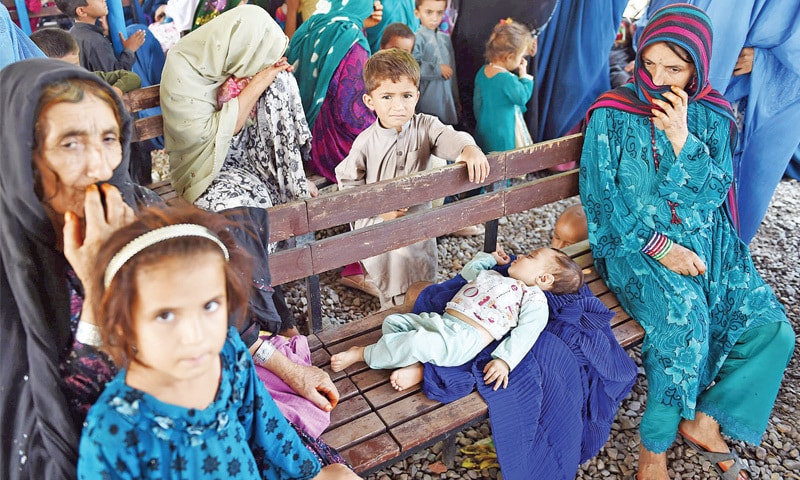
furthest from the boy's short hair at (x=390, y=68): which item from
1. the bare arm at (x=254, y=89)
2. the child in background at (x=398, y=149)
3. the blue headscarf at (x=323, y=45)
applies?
the blue headscarf at (x=323, y=45)

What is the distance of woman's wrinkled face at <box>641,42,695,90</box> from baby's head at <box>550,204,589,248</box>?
105cm

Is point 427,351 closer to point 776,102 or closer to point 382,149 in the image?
point 382,149

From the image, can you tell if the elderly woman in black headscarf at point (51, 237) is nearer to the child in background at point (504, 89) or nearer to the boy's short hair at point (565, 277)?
the boy's short hair at point (565, 277)

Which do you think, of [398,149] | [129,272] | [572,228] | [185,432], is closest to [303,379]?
[185,432]

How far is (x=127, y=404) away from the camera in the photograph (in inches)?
50.2

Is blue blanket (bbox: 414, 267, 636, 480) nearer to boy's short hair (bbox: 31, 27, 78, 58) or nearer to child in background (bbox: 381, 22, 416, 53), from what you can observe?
child in background (bbox: 381, 22, 416, 53)

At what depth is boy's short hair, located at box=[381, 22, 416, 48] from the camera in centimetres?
413

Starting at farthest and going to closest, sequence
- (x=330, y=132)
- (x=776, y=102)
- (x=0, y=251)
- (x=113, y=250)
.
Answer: (x=330, y=132) → (x=776, y=102) → (x=0, y=251) → (x=113, y=250)

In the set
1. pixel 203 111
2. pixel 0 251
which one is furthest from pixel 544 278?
pixel 0 251

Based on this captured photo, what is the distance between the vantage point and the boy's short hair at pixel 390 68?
2764mm

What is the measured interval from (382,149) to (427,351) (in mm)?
1108

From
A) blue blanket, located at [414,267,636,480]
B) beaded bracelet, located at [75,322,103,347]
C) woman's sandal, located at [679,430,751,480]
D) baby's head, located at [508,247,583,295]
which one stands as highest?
beaded bracelet, located at [75,322,103,347]

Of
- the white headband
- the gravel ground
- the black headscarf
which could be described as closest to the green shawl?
the gravel ground

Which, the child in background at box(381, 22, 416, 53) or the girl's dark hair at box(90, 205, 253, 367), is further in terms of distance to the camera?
the child in background at box(381, 22, 416, 53)
